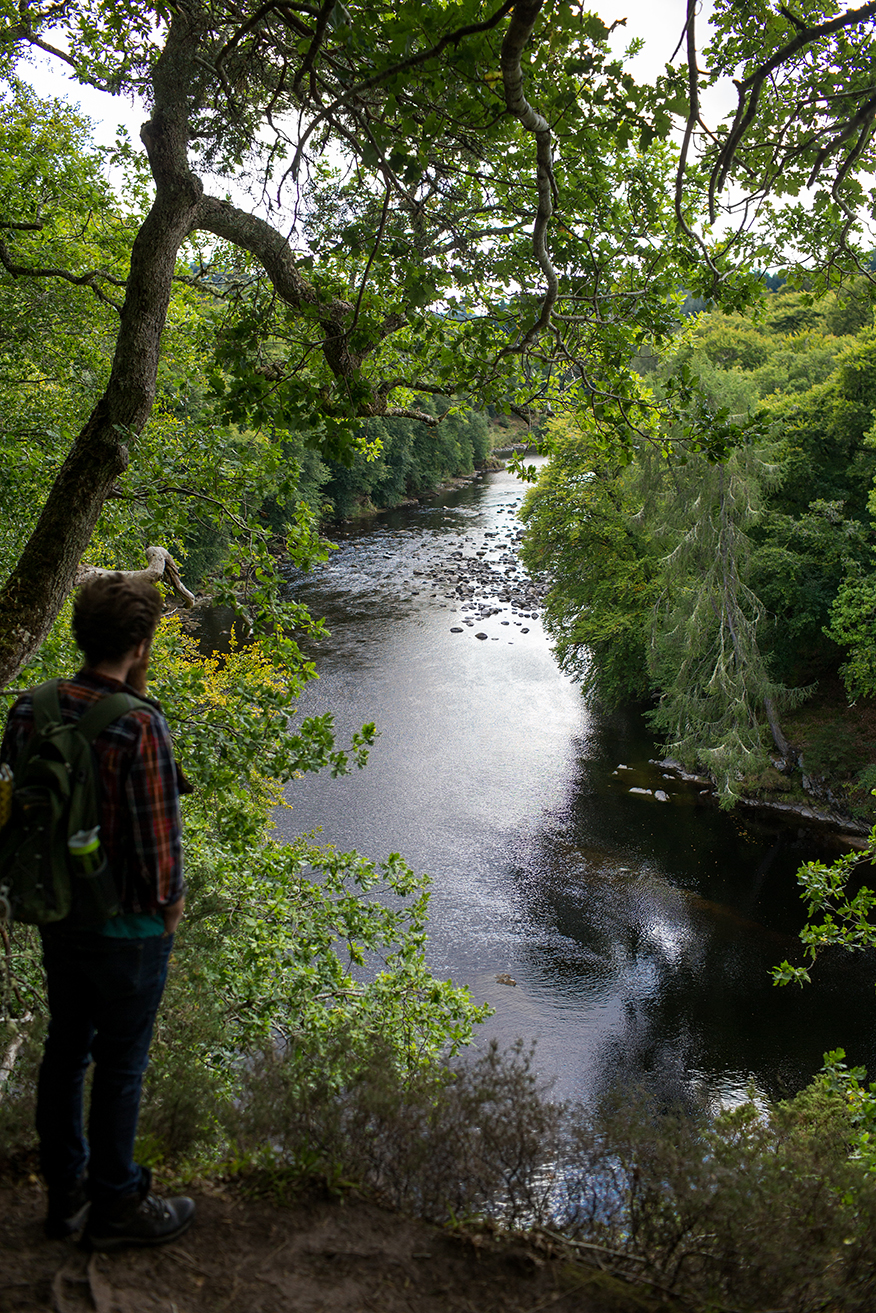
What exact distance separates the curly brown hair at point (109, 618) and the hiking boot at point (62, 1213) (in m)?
1.56

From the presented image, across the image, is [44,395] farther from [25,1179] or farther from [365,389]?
[25,1179]

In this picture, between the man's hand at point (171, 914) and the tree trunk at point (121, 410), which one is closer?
the man's hand at point (171, 914)

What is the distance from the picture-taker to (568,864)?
54.3 feet

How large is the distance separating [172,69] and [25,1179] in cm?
560

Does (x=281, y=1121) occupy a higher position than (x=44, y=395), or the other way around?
(x=44, y=395)

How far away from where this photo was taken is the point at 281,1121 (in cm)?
293

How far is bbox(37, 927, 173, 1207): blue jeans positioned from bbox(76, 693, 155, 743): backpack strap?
1.80ft

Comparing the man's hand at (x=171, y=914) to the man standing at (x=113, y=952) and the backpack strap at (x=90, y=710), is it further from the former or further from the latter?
the backpack strap at (x=90, y=710)

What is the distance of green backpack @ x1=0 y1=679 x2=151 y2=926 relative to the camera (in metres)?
2.10

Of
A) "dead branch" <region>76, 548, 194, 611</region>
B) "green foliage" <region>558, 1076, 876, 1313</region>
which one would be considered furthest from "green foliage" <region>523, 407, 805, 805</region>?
"green foliage" <region>558, 1076, 876, 1313</region>

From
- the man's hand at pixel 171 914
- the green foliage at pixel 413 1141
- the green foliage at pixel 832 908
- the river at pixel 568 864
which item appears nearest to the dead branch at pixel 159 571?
the man's hand at pixel 171 914

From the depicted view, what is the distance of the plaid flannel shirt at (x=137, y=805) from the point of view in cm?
219

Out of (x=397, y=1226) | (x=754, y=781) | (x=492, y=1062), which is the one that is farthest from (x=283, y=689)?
(x=754, y=781)

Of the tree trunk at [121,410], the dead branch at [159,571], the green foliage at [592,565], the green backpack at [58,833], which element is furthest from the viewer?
the green foliage at [592,565]
